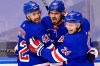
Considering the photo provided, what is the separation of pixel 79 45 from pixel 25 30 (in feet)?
1.26

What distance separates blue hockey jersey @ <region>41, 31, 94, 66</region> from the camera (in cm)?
202

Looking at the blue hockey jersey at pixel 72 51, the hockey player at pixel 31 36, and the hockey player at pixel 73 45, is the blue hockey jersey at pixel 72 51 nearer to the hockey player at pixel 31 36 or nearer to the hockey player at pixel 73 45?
the hockey player at pixel 73 45

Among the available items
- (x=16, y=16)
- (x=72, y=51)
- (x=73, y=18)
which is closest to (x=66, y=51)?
(x=72, y=51)

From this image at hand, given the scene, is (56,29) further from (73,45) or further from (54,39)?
(73,45)

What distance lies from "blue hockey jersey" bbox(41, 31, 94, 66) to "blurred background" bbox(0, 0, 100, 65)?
0.64 meters

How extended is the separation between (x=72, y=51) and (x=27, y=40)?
0.34 m

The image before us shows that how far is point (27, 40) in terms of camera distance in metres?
2.22

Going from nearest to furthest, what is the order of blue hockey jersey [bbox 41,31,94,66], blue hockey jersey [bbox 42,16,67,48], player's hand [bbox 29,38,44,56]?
blue hockey jersey [bbox 41,31,94,66]
player's hand [bbox 29,38,44,56]
blue hockey jersey [bbox 42,16,67,48]

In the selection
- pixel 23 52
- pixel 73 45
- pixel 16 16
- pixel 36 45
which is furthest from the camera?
pixel 16 16

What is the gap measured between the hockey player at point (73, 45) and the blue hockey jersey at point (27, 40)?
0.14m

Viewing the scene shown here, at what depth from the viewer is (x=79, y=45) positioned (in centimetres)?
203

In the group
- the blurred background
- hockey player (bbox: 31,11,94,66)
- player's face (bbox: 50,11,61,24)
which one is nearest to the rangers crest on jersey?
hockey player (bbox: 31,11,94,66)

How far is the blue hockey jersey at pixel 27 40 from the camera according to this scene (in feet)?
7.16

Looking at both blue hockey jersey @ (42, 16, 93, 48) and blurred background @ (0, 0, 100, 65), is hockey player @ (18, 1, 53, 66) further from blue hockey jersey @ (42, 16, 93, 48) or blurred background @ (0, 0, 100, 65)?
blurred background @ (0, 0, 100, 65)
